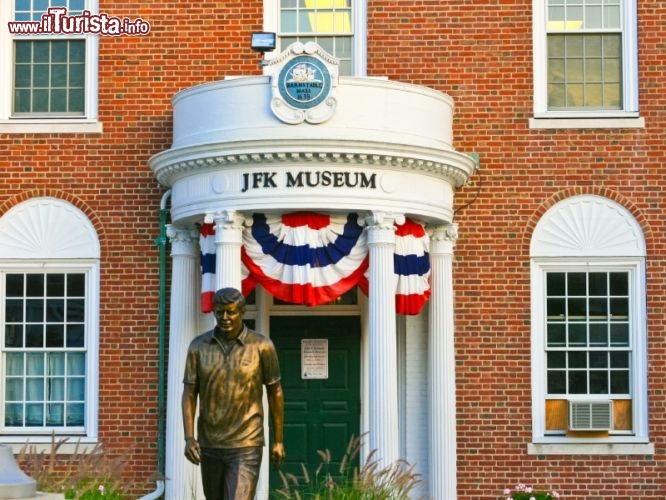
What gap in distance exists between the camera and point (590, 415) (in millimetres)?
17312

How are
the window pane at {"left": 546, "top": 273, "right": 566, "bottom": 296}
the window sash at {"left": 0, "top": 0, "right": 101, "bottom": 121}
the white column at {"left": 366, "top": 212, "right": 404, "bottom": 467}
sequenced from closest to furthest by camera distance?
the white column at {"left": 366, "top": 212, "right": 404, "bottom": 467} → the window pane at {"left": 546, "top": 273, "right": 566, "bottom": 296} → the window sash at {"left": 0, "top": 0, "right": 101, "bottom": 121}

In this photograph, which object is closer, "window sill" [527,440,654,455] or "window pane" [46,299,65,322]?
"window sill" [527,440,654,455]

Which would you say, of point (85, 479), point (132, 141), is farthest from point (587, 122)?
point (85, 479)

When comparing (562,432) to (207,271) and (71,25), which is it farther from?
(71,25)

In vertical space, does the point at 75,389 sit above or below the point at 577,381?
below

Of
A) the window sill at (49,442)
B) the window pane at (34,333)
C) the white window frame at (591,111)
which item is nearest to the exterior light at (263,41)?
the white window frame at (591,111)

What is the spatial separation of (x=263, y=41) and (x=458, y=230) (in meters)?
3.43

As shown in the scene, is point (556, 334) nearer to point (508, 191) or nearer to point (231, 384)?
point (508, 191)

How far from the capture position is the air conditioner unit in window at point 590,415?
1730cm

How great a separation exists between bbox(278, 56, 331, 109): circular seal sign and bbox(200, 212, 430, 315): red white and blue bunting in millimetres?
1306

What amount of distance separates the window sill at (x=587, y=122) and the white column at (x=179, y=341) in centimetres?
462

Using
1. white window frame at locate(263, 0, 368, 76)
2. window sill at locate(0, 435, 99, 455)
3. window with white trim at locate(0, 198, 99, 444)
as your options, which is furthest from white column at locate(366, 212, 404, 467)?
window with white trim at locate(0, 198, 99, 444)

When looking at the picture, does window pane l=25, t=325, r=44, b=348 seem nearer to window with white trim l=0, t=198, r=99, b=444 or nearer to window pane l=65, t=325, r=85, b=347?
window with white trim l=0, t=198, r=99, b=444

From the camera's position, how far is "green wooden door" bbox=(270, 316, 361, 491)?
703 inches
